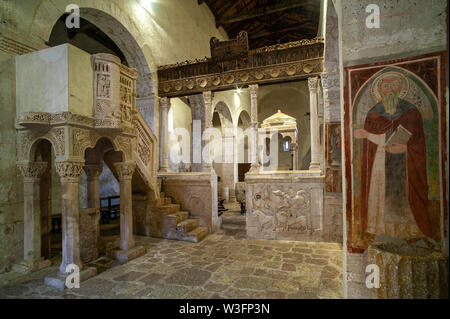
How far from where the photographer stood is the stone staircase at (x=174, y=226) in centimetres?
562

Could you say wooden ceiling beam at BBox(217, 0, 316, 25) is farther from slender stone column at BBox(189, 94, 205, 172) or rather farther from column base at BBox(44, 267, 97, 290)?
column base at BBox(44, 267, 97, 290)

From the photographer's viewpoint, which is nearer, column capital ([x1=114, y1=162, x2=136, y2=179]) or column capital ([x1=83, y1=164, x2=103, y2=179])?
column capital ([x1=114, y1=162, x2=136, y2=179])

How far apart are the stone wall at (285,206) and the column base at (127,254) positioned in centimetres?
258

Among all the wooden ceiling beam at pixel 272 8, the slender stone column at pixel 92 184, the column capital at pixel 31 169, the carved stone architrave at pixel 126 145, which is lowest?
the slender stone column at pixel 92 184

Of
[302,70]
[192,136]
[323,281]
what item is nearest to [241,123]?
[192,136]

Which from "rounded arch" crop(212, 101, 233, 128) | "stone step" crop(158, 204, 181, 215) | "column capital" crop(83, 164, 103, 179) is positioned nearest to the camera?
"column capital" crop(83, 164, 103, 179)

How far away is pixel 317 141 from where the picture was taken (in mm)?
5891

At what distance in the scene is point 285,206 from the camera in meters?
5.58

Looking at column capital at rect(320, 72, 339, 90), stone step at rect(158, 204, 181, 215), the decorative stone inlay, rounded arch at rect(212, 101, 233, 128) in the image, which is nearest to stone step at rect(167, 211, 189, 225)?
stone step at rect(158, 204, 181, 215)

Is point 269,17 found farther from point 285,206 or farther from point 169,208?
point 169,208

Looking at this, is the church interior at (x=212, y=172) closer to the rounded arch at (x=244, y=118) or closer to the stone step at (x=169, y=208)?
the stone step at (x=169, y=208)

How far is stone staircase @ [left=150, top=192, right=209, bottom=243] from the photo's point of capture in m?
5.62

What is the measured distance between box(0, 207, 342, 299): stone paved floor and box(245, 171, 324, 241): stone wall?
39 centimetres

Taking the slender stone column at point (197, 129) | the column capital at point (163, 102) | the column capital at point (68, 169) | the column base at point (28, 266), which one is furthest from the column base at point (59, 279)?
the slender stone column at point (197, 129)
